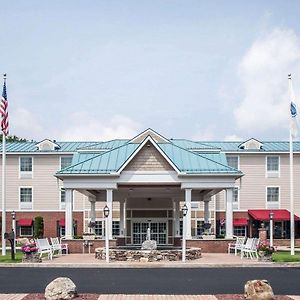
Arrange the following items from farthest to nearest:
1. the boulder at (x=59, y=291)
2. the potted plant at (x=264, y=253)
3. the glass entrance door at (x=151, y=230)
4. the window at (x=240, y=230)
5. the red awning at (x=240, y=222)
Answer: the window at (x=240, y=230) → the red awning at (x=240, y=222) → the glass entrance door at (x=151, y=230) → the potted plant at (x=264, y=253) → the boulder at (x=59, y=291)

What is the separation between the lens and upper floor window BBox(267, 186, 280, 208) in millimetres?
56938

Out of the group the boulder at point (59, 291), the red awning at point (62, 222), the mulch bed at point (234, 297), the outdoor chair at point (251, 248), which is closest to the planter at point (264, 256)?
the outdoor chair at point (251, 248)

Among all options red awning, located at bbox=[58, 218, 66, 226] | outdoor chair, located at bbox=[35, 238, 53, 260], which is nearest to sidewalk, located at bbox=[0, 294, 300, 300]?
outdoor chair, located at bbox=[35, 238, 53, 260]

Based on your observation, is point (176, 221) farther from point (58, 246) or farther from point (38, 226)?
point (38, 226)

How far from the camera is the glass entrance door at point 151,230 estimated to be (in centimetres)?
4378

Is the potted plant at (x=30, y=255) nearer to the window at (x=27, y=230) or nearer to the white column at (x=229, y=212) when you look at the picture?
the white column at (x=229, y=212)

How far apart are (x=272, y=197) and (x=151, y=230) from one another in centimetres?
1680

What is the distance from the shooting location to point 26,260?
29.3 metres

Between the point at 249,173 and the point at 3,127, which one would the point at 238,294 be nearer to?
the point at 3,127

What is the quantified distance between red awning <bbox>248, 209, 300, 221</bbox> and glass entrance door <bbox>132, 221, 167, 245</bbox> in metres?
13.4

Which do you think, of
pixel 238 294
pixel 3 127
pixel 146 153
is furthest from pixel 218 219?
pixel 238 294

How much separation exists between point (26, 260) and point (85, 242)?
7.97 m

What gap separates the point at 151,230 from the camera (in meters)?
44.2

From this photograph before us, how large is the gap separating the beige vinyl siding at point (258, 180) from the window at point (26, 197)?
16592 mm
